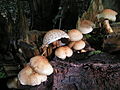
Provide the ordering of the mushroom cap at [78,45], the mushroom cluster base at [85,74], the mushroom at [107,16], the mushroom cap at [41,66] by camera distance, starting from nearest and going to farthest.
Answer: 1. the mushroom cap at [41,66]
2. the mushroom cluster base at [85,74]
3. the mushroom cap at [78,45]
4. the mushroom at [107,16]

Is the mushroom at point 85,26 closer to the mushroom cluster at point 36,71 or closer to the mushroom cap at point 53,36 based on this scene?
the mushroom cap at point 53,36

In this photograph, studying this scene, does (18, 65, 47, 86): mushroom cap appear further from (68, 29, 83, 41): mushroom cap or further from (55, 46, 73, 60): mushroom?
(68, 29, 83, 41): mushroom cap

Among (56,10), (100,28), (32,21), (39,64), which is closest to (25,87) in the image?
(39,64)

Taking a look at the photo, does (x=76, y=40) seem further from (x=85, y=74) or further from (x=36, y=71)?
(x=36, y=71)

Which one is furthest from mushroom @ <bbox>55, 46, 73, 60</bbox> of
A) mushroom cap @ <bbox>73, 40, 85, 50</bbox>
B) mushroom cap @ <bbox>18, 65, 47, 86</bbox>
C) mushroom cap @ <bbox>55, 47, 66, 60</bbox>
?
mushroom cap @ <bbox>18, 65, 47, 86</bbox>

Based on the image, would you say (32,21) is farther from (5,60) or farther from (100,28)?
(100,28)

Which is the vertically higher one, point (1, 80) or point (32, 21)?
point (32, 21)

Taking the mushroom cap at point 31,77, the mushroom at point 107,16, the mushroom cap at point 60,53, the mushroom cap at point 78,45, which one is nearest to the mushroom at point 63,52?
the mushroom cap at point 60,53
